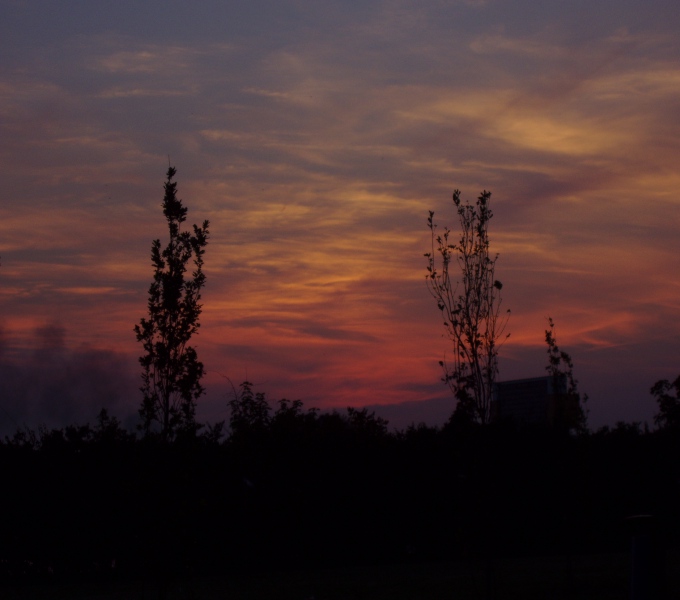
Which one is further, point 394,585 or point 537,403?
point 537,403

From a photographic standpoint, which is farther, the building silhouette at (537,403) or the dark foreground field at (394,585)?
the building silhouette at (537,403)

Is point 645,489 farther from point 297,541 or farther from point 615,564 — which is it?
point 297,541

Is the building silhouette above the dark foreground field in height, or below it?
above

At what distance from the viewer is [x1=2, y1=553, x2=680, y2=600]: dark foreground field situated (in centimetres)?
1280

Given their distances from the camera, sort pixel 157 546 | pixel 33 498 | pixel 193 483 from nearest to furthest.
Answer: pixel 157 546 < pixel 193 483 < pixel 33 498

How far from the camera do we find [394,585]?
13734 millimetres

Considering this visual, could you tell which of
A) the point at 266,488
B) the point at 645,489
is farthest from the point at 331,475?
the point at 645,489

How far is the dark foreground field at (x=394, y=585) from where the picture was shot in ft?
42.0

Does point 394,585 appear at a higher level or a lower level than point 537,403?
lower

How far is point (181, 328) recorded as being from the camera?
11117 millimetres

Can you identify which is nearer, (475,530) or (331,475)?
(475,530)

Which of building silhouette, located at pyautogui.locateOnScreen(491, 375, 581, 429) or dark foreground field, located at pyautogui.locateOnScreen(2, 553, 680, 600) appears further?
building silhouette, located at pyautogui.locateOnScreen(491, 375, 581, 429)

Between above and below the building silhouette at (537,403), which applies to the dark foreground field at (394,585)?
below

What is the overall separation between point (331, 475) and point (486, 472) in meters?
4.55
